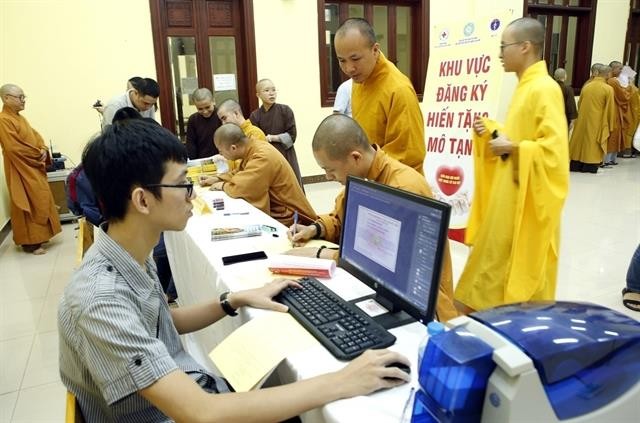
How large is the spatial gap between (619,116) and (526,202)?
648 centimetres

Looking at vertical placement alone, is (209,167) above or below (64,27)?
below

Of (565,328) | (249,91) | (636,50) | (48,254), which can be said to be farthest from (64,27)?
(636,50)

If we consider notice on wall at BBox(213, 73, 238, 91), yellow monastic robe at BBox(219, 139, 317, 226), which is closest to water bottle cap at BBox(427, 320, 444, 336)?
yellow monastic robe at BBox(219, 139, 317, 226)

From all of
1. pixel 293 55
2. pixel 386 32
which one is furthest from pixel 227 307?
pixel 386 32

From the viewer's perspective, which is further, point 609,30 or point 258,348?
point 609,30

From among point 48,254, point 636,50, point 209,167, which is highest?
point 636,50

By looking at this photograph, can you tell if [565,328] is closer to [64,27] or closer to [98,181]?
[98,181]

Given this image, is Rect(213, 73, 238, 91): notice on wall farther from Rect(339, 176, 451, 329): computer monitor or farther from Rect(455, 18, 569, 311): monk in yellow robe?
Rect(339, 176, 451, 329): computer monitor

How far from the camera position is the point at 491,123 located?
7.06 ft

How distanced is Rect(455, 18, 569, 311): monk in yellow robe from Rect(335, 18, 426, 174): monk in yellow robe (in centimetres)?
Answer: 30

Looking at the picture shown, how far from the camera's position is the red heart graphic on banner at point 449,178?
336 centimetres

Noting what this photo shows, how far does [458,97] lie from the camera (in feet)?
11.0

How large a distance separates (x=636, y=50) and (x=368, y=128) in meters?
8.21

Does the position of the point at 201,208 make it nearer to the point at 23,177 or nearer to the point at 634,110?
the point at 23,177
